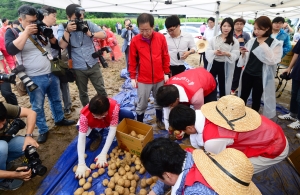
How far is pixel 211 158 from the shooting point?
0.98 metres

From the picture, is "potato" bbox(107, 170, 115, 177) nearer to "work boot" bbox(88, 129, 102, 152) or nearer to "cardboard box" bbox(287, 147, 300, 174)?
"work boot" bbox(88, 129, 102, 152)

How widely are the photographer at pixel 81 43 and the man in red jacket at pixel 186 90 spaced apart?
1273mm

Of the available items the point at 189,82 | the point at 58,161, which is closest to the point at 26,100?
the point at 58,161

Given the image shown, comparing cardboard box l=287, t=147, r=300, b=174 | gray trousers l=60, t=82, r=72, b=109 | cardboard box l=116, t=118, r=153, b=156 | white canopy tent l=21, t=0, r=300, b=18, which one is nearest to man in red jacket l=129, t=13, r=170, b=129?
cardboard box l=116, t=118, r=153, b=156

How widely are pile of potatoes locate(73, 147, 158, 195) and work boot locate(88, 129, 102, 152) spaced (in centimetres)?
29

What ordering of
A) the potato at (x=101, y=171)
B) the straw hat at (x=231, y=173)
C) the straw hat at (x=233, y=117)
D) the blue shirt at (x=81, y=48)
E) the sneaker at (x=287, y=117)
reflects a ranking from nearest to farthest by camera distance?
the straw hat at (x=231, y=173) < the straw hat at (x=233, y=117) < the potato at (x=101, y=171) < the blue shirt at (x=81, y=48) < the sneaker at (x=287, y=117)

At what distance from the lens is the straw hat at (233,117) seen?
1282 millimetres

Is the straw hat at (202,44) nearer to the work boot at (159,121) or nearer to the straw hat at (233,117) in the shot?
the work boot at (159,121)

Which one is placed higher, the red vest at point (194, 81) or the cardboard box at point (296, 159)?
the red vest at point (194, 81)

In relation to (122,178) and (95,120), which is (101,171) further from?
(95,120)

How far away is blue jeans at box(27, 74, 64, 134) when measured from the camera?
7.59ft

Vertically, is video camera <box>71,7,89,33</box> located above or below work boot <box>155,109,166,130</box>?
above

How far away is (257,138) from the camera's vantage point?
136 cm

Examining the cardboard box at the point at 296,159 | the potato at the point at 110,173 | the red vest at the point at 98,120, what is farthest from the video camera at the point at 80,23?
the cardboard box at the point at 296,159
